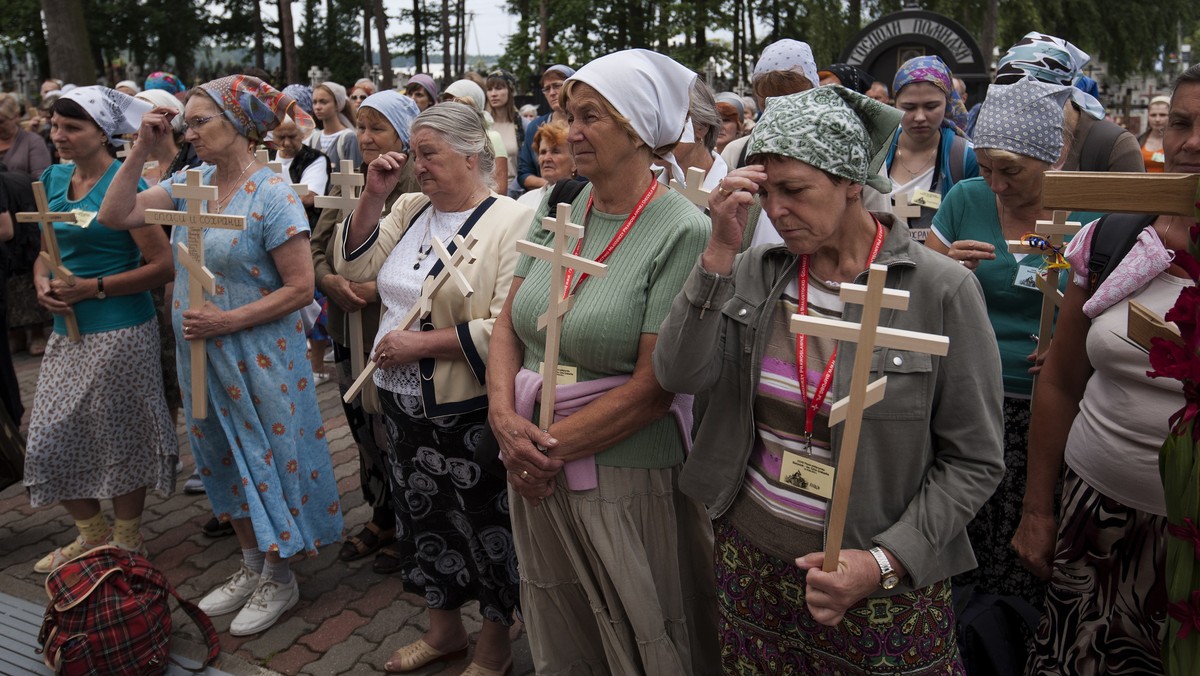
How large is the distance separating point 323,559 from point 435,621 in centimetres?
114

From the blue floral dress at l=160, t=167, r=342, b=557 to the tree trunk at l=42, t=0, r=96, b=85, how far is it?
1249 centimetres

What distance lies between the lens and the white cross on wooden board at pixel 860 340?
1.66 meters

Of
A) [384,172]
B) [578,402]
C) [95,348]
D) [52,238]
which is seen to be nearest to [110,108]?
[52,238]

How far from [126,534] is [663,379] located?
327cm

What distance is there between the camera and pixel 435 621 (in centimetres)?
346

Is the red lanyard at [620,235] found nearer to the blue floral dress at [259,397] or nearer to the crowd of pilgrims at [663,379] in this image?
the crowd of pilgrims at [663,379]

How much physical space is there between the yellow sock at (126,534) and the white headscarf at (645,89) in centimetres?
315

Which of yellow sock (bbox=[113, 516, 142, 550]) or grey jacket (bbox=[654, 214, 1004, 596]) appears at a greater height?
grey jacket (bbox=[654, 214, 1004, 596])

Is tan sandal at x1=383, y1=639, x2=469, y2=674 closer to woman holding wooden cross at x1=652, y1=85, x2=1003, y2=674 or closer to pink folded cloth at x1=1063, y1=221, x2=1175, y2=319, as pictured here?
woman holding wooden cross at x1=652, y1=85, x2=1003, y2=674

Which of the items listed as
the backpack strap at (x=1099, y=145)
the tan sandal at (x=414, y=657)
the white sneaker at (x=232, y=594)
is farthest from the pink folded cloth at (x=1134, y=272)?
the white sneaker at (x=232, y=594)

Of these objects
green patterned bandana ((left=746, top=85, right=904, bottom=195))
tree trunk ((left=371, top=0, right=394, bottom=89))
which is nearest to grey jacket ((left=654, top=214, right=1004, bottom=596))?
green patterned bandana ((left=746, top=85, right=904, bottom=195))

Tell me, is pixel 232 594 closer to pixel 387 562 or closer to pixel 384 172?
pixel 387 562

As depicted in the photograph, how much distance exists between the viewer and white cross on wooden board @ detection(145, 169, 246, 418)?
134 inches

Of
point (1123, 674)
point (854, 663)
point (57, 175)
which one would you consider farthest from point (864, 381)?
point (57, 175)
